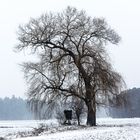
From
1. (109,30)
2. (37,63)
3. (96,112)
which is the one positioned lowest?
(96,112)

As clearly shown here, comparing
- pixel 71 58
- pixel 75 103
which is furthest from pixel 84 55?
pixel 75 103

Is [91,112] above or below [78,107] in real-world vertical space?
below

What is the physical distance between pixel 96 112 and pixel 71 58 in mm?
5559

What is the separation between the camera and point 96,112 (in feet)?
Result: 152

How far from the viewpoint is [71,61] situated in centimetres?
4519

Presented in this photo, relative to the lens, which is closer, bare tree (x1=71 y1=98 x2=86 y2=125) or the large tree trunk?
the large tree trunk

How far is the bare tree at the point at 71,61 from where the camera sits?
43594 mm

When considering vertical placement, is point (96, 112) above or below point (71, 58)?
below

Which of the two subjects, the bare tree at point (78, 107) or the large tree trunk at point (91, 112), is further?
the bare tree at point (78, 107)

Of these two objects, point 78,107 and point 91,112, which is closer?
point 91,112

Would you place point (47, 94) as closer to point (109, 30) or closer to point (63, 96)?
point (63, 96)

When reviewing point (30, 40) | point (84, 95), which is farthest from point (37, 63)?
point (84, 95)

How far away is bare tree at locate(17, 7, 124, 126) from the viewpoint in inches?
1716

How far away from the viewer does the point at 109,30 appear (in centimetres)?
4541
